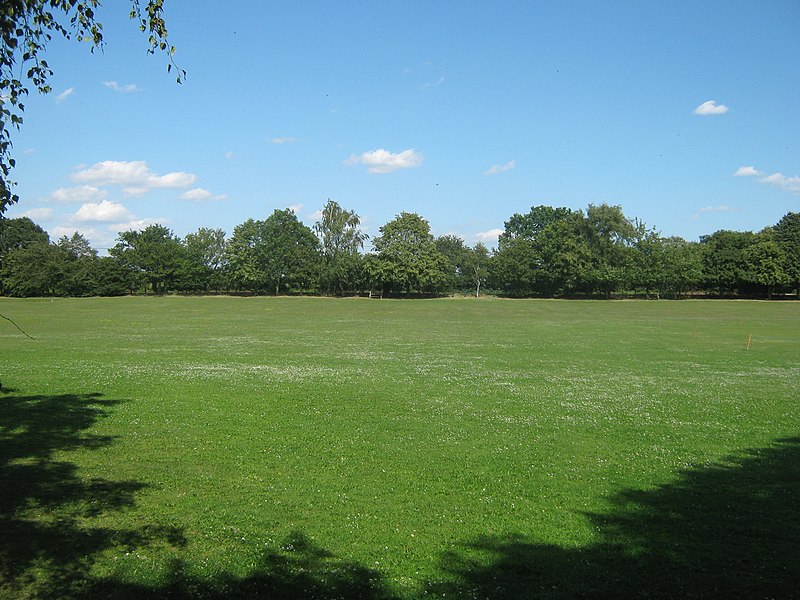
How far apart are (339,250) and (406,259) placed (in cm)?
2443

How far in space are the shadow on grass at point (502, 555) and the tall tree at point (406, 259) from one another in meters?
107

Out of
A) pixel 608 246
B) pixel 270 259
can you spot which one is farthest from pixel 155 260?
pixel 608 246

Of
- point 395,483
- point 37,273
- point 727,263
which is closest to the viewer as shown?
point 395,483

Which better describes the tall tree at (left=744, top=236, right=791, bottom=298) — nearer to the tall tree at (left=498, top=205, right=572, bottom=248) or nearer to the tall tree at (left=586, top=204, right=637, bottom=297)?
the tall tree at (left=586, top=204, right=637, bottom=297)

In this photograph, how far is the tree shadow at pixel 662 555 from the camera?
6801 mm

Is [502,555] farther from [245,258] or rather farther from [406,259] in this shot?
[245,258]

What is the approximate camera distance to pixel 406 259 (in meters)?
118

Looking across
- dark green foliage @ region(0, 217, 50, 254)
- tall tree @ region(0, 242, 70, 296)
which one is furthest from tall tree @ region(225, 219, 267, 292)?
dark green foliage @ region(0, 217, 50, 254)

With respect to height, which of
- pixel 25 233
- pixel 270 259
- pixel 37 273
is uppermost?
pixel 25 233

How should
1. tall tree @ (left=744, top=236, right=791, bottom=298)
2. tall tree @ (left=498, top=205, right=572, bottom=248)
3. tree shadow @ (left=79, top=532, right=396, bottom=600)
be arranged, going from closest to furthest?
tree shadow @ (left=79, top=532, right=396, bottom=600), tall tree @ (left=744, top=236, right=791, bottom=298), tall tree @ (left=498, top=205, right=572, bottom=248)

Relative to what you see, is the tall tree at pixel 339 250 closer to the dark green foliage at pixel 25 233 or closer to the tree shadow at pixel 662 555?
the dark green foliage at pixel 25 233

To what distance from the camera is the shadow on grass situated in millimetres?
6707

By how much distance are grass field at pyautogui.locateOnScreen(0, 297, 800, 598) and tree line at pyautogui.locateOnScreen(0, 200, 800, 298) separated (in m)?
95.5

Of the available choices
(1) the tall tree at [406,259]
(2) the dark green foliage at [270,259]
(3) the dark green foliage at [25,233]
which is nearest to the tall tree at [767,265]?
(1) the tall tree at [406,259]
